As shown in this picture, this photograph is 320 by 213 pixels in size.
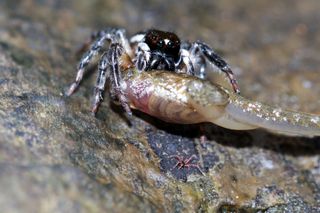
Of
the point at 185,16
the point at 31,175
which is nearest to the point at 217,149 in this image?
the point at 31,175

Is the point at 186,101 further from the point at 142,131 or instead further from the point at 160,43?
the point at 160,43

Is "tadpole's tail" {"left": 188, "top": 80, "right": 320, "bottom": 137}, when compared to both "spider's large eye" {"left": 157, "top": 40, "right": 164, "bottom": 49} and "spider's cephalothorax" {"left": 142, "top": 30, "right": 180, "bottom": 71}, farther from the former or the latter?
"spider's large eye" {"left": 157, "top": 40, "right": 164, "bottom": 49}

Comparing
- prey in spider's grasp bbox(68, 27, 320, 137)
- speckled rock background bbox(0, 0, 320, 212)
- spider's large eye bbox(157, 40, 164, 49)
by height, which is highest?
spider's large eye bbox(157, 40, 164, 49)

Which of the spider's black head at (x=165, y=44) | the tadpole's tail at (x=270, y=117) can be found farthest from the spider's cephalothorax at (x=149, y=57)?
the tadpole's tail at (x=270, y=117)

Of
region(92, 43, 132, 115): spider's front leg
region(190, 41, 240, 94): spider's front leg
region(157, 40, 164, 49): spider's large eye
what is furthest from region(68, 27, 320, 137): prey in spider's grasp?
region(190, 41, 240, 94): spider's front leg

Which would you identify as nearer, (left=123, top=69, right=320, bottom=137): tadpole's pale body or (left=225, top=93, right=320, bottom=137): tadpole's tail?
(left=123, top=69, right=320, bottom=137): tadpole's pale body

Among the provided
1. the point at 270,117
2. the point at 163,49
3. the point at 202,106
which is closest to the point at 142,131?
the point at 202,106

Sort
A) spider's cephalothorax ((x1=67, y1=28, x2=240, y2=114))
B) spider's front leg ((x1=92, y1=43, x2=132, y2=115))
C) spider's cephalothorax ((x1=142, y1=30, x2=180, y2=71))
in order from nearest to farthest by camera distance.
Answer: spider's front leg ((x1=92, y1=43, x2=132, y2=115)), spider's cephalothorax ((x1=67, y1=28, x2=240, y2=114)), spider's cephalothorax ((x1=142, y1=30, x2=180, y2=71))
